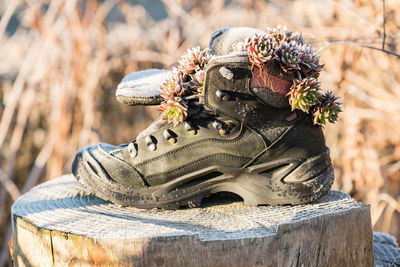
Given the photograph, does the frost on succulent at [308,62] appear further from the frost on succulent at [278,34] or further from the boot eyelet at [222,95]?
the boot eyelet at [222,95]

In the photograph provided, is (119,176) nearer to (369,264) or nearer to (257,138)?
(257,138)

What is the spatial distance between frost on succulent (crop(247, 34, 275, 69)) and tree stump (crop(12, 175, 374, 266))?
1.46ft

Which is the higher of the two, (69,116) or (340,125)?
(69,116)

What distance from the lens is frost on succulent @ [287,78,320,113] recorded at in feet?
4.19

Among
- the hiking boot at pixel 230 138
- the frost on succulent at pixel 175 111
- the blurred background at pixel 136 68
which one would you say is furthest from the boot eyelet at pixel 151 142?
the blurred background at pixel 136 68

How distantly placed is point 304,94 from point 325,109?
0.34ft

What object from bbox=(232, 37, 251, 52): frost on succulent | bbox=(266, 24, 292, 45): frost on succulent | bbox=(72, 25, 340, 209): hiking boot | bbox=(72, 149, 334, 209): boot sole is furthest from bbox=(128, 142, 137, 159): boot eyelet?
bbox=(266, 24, 292, 45): frost on succulent

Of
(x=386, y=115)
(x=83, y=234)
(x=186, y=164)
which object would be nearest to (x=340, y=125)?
(x=386, y=115)

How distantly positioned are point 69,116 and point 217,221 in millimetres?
2296

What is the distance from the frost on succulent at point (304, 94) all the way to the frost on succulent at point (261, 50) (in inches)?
4.7

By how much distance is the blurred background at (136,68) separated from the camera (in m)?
2.82

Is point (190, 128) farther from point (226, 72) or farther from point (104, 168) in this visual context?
point (104, 168)

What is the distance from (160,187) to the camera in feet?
4.60

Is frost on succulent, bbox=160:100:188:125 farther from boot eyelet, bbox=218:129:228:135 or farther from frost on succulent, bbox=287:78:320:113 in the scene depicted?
frost on succulent, bbox=287:78:320:113
